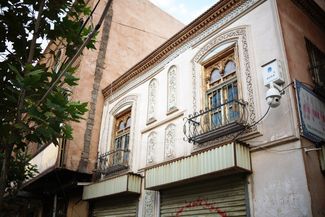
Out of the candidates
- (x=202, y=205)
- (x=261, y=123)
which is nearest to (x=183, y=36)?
(x=261, y=123)

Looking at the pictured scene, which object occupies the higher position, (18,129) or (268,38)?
(268,38)

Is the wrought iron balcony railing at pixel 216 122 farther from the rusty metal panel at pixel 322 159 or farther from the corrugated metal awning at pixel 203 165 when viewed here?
the rusty metal panel at pixel 322 159

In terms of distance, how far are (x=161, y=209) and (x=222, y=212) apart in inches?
84.6

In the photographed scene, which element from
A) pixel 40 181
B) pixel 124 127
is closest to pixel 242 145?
pixel 124 127

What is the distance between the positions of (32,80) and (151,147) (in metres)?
6.20

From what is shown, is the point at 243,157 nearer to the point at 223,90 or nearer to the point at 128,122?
the point at 223,90

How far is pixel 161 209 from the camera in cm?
814

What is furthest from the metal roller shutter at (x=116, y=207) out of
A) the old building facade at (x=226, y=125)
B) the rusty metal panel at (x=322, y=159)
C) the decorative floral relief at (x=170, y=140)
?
the rusty metal panel at (x=322, y=159)

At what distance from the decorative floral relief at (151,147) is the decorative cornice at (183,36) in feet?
8.59

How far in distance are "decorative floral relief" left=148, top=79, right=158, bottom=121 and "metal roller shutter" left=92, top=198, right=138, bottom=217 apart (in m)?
2.67

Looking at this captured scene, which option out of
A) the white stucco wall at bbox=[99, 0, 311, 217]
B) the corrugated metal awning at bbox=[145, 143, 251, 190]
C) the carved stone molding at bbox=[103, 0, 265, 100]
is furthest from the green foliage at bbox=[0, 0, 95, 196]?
the carved stone molding at bbox=[103, 0, 265, 100]

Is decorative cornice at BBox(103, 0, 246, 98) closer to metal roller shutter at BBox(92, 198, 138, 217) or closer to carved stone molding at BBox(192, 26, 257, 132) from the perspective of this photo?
carved stone molding at BBox(192, 26, 257, 132)

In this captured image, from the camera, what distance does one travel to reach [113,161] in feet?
36.0

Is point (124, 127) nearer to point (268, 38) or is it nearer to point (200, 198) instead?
point (200, 198)
